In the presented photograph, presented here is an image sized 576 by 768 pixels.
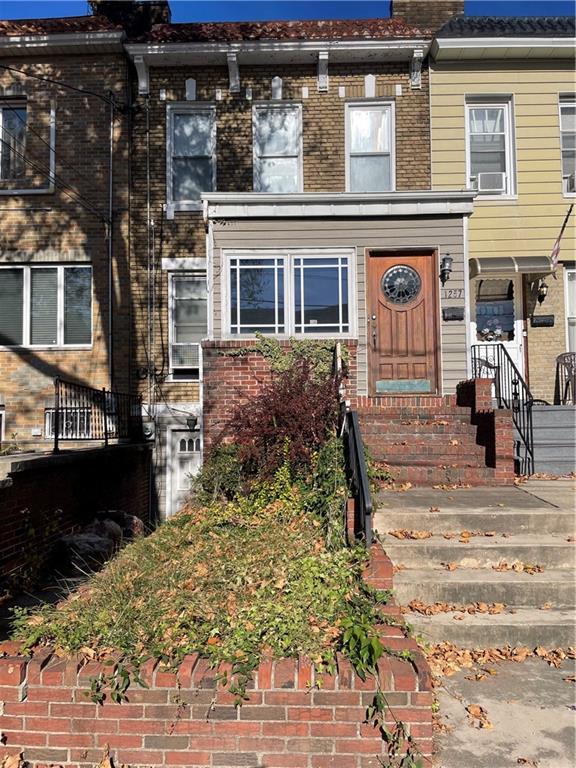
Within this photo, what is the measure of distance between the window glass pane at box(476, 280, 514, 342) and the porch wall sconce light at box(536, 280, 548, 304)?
47cm

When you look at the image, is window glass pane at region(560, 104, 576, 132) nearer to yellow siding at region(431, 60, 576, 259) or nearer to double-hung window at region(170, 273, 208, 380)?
yellow siding at region(431, 60, 576, 259)

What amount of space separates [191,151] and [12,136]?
3.56 meters

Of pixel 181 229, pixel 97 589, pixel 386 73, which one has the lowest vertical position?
pixel 97 589

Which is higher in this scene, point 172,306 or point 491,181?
point 491,181

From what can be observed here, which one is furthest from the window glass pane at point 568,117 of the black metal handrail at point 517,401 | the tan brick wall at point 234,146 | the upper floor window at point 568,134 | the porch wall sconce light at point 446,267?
the black metal handrail at point 517,401

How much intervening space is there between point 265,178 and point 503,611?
30.7 ft

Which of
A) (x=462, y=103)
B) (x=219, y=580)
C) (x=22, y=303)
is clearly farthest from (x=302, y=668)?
(x=462, y=103)

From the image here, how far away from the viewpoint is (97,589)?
3.77 m

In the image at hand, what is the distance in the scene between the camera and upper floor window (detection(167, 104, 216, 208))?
445 inches

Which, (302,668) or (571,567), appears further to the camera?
(571,567)

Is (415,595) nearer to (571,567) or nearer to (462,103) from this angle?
(571,567)

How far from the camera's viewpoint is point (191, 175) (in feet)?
37.2

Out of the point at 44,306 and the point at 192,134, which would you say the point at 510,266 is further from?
the point at 44,306

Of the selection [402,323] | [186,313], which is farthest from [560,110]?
[186,313]
